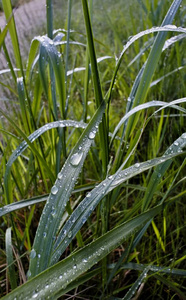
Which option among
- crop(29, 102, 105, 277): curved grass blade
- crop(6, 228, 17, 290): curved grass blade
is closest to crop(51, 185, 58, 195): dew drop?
crop(29, 102, 105, 277): curved grass blade

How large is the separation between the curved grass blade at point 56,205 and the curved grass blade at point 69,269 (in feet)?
0.17

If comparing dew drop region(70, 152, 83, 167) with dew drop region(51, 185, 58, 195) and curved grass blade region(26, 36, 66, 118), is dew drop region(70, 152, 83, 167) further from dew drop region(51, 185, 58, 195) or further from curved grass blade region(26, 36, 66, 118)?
curved grass blade region(26, 36, 66, 118)

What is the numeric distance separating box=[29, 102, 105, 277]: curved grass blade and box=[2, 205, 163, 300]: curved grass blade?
51mm

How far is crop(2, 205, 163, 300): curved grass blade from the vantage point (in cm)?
31

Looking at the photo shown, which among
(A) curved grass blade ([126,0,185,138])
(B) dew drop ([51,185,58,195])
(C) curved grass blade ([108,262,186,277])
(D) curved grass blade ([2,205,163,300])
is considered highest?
(A) curved grass blade ([126,0,185,138])

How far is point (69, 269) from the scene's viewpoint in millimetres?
341

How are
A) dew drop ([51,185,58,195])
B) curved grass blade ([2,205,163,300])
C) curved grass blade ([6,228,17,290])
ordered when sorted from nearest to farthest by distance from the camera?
1. curved grass blade ([2,205,163,300])
2. dew drop ([51,185,58,195])
3. curved grass blade ([6,228,17,290])

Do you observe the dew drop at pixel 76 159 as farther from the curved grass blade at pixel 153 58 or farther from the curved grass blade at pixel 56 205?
the curved grass blade at pixel 153 58

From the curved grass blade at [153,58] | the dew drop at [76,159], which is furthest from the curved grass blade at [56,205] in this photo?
the curved grass blade at [153,58]

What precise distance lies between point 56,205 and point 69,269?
0.30 ft

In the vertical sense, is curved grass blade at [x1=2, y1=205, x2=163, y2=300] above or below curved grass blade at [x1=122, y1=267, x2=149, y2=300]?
above

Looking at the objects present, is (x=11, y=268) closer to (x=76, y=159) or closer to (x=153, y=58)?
(x=76, y=159)

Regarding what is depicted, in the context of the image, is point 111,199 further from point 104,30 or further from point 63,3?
point 63,3

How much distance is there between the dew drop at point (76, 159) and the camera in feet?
1.43
